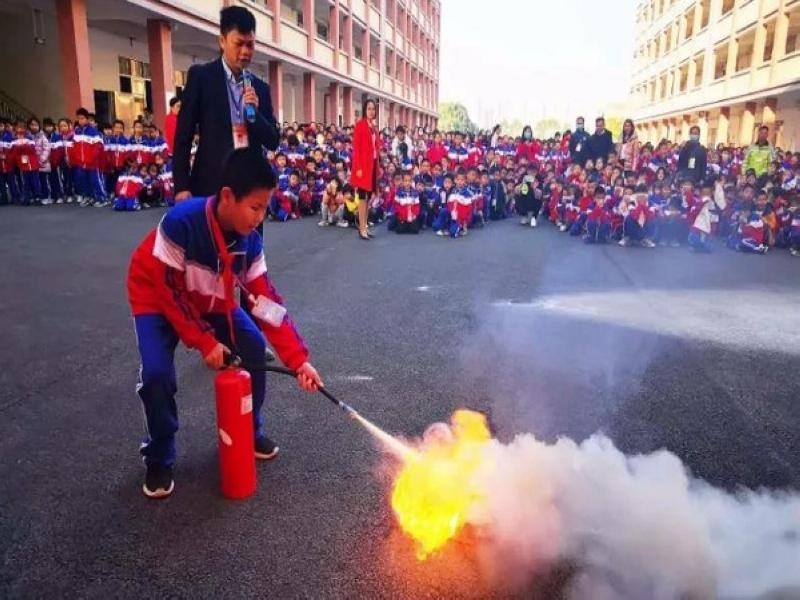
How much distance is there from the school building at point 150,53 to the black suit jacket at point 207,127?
38.7 ft

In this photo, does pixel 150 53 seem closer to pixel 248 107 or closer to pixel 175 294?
pixel 248 107

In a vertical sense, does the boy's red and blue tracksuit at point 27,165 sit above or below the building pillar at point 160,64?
below

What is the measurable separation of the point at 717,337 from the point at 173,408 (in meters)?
4.42

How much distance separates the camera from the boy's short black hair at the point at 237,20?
132 inches

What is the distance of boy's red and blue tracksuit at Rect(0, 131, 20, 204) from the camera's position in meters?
12.0

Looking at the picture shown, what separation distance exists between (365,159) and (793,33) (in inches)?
971

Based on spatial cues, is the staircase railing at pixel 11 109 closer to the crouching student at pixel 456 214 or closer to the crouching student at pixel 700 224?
the crouching student at pixel 456 214

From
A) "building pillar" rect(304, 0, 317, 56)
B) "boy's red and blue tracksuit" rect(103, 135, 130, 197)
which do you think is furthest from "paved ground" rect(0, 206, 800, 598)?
"building pillar" rect(304, 0, 317, 56)

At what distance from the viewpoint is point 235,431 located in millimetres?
2588

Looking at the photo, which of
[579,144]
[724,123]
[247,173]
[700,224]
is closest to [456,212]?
[700,224]

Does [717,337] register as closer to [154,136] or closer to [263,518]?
[263,518]

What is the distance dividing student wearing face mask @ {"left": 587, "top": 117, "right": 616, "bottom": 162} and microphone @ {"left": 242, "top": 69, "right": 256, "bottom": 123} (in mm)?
11295

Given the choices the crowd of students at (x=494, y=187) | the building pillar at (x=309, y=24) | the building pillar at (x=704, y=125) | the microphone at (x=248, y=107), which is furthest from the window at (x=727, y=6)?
the microphone at (x=248, y=107)

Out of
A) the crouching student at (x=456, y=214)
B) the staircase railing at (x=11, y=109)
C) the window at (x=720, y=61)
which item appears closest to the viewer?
the crouching student at (x=456, y=214)
